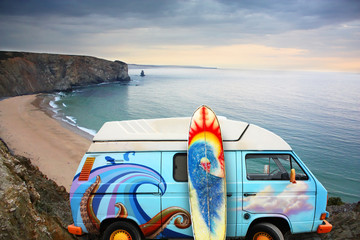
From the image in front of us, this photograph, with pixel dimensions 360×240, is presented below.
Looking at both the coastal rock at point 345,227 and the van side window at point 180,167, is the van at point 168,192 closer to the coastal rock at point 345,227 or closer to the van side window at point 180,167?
the van side window at point 180,167

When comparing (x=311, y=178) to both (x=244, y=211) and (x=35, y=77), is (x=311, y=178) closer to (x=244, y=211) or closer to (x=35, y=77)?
(x=244, y=211)

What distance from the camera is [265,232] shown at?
644 centimetres

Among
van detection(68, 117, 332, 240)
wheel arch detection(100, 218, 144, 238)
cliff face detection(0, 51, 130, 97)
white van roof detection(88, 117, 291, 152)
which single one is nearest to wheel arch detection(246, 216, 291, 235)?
van detection(68, 117, 332, 240)

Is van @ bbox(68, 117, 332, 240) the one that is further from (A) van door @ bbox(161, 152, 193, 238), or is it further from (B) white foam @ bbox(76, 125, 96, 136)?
(B) white foam @ bbox(76, 125, 96, 136)

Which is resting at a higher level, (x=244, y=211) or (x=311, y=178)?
(x=311, y=178)

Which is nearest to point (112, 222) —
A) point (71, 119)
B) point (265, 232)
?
point (265, 232)

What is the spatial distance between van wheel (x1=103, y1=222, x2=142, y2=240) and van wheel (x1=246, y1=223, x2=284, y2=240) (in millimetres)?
2494

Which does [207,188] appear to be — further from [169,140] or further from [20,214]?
[20,214]

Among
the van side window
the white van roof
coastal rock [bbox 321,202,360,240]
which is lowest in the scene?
coastal rock [bbox 321,202,360,240]

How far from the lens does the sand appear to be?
924 inches

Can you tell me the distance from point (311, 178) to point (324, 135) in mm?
44062

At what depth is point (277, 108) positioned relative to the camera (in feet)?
234

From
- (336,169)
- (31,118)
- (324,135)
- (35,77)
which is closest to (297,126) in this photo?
(324,135)

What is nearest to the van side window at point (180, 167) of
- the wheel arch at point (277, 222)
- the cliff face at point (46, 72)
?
the wheel arch at point (277, 222)
